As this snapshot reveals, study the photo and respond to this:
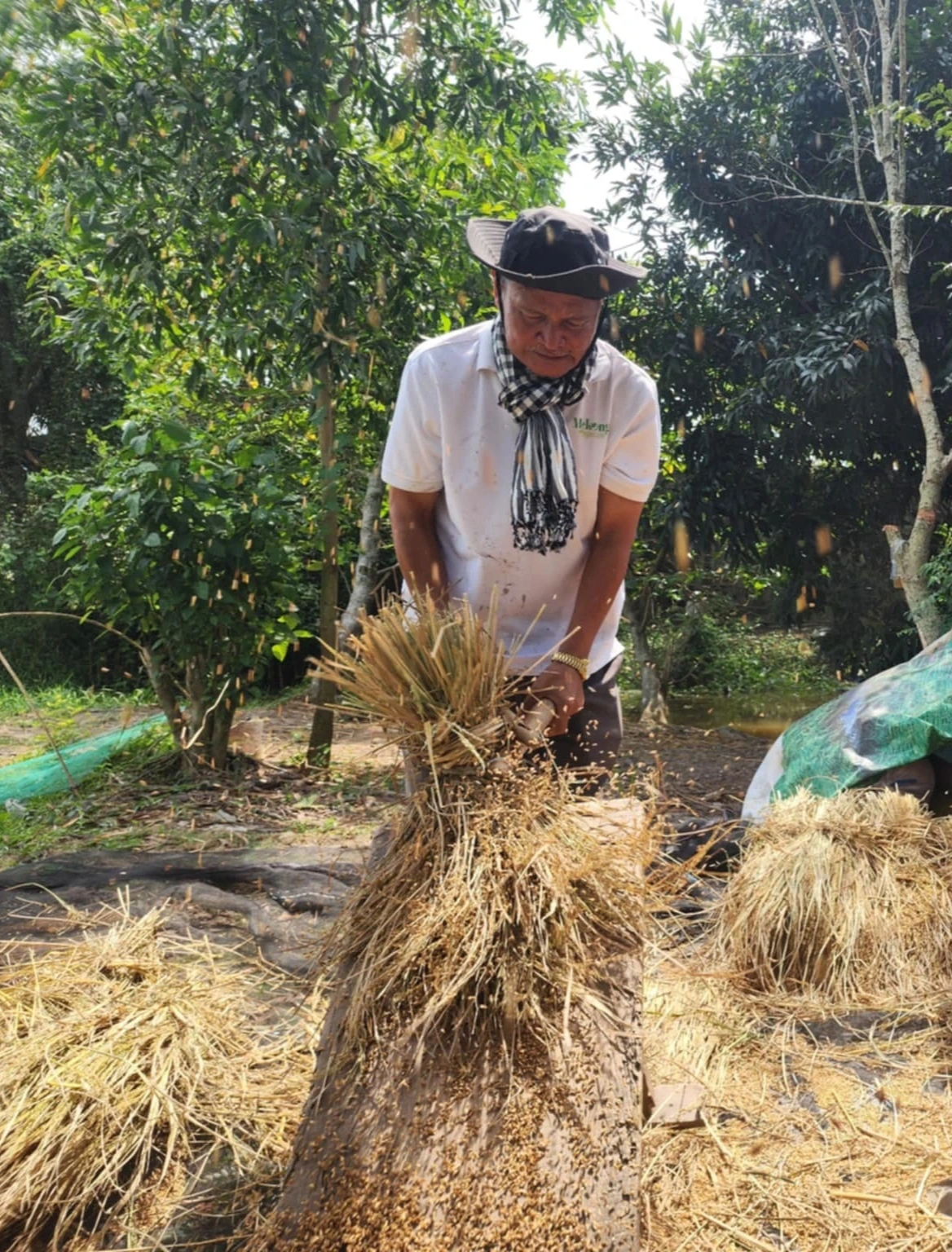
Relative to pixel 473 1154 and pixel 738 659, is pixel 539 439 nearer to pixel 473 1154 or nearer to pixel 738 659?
pixel 473 1154

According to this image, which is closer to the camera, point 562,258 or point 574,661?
point 562,258

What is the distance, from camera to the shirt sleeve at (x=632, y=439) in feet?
7.12

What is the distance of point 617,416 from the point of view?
2.18 meters

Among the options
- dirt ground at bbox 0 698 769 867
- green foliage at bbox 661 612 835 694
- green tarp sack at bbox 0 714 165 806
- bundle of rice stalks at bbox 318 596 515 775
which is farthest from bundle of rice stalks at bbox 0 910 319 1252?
green foliage at bbox 661 612 835 694

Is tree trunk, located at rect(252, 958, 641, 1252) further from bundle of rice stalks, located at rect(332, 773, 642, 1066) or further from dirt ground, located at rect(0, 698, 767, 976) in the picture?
dirt ground, located at rect(0, 698, 767, 976)

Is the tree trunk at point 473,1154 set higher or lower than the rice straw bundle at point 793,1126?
higher

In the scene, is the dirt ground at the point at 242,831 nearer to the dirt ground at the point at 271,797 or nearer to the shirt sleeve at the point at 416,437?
the dirt ground at the point at 271,797

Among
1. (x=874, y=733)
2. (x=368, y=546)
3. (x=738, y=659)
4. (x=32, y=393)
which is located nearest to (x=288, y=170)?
(x=368, y=546)

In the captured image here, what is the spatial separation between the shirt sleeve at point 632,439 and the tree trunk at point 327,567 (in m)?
3.25

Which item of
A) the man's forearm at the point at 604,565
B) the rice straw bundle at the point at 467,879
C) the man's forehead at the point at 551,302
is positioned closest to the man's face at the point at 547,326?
the man's forehead at the point at 551,302

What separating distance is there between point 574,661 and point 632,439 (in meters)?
0.49

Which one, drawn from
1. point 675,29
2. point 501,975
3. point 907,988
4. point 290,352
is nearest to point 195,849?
point 290,352

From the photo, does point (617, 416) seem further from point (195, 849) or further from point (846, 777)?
point (195, 849)

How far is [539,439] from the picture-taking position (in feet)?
6.86
